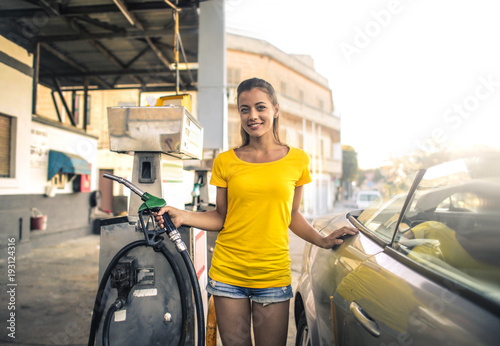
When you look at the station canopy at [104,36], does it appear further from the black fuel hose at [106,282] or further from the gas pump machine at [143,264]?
the black fuel hose at [106,282]

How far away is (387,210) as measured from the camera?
201 cm

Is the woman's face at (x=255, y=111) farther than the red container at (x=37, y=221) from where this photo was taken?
No

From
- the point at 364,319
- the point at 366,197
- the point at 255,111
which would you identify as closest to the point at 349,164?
the point at 366,197

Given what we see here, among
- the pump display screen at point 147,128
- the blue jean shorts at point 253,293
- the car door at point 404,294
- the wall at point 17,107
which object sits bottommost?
the blue jean shorts at point 253,293

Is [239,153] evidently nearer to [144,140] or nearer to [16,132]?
[144,140]

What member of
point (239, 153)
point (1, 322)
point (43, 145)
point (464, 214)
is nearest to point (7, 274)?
point (1, 322)

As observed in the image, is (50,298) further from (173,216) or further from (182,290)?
(173,216)

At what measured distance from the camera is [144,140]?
7.21 ft

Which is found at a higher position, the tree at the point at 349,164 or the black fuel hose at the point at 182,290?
the tree at the point at 349,164

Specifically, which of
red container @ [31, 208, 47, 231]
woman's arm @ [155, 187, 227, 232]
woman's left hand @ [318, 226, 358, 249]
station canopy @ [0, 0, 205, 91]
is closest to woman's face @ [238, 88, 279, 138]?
woman's arm @ [155, 187, 227, 232]

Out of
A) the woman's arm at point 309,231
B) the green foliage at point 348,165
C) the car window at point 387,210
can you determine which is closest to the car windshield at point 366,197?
the car window at point 387,210

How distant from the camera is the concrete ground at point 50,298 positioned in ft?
11.6

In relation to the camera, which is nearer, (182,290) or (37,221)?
(182,290)

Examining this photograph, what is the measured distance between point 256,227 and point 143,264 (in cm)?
97
